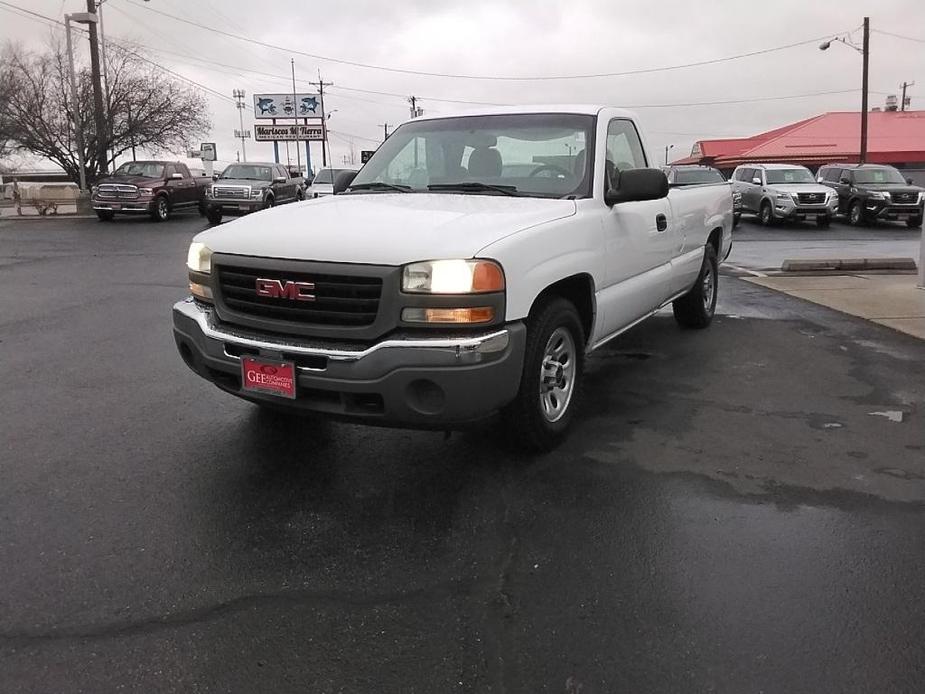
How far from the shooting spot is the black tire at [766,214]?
22906mm

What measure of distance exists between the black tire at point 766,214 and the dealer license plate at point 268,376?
2197cm

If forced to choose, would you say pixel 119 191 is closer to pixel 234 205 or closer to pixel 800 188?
pixel 234 205

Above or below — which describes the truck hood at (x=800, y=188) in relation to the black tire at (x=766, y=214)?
above

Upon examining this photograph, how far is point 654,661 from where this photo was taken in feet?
8.23

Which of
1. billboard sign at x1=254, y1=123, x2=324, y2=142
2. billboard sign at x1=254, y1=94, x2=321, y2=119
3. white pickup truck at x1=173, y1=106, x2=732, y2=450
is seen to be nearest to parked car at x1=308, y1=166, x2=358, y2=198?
white pickup truck at x1=173, y1=106, x2=732, y2=450

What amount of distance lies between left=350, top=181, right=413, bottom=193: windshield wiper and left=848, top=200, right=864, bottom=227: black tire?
2243 centimetres

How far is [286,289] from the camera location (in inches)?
143

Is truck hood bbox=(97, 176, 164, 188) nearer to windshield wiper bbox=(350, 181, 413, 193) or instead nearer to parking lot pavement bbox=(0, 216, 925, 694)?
parking lot pavement bbox=(0, 216, 925, 694)

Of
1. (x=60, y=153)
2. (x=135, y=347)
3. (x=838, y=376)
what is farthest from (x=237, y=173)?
(x=838, y=376)

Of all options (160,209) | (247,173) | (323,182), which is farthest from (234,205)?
(160,209)

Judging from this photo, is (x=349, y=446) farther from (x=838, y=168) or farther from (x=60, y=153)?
(x=60, y=153)

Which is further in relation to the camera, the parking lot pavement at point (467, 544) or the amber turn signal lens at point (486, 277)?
the amber turn signal lens at point (486, 277)

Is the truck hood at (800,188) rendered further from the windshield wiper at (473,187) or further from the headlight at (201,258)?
the headlight at (201,258)

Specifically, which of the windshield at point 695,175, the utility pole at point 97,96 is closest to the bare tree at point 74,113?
the utility pole at point 97,96
